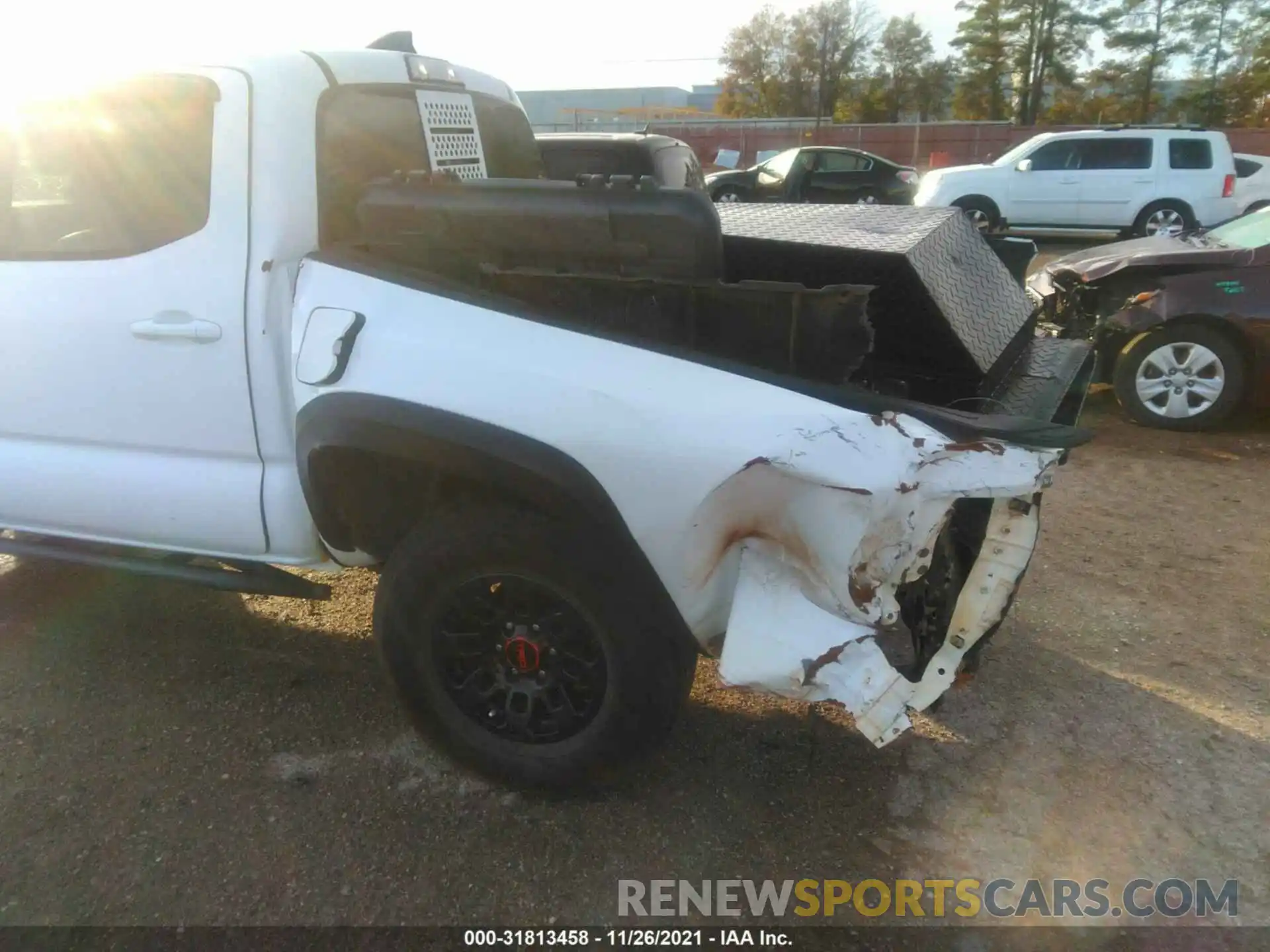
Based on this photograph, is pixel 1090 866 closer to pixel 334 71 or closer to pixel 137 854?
pixel 137 854

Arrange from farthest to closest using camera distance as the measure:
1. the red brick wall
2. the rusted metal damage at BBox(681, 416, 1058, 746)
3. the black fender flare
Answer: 1. the red brick wall
2. the black fender flare
3. the rusted metal damage at BBox(681, 416, 1058, 746)

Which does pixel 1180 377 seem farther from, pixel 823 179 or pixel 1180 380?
pixel 823 179

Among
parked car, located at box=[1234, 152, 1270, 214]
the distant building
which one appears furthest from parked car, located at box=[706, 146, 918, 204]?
the distant building

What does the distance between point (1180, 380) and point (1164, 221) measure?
10.1 m

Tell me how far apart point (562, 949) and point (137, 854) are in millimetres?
1167

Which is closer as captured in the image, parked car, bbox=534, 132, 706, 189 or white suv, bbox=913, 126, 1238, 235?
parked car, bbox=534, 132, 706, 189

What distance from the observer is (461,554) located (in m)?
2.43

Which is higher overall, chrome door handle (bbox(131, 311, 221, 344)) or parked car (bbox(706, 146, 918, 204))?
parked car (bbox(706, 146, 918, 204))

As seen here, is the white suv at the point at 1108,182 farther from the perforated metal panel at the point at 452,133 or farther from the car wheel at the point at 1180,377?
the perforated metal panel at the point at 452,133

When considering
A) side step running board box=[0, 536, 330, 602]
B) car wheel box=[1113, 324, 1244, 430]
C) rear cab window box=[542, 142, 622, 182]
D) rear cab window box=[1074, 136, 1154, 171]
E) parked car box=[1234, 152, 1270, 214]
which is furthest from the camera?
parked car box=[1234, 152, 1270, 214]

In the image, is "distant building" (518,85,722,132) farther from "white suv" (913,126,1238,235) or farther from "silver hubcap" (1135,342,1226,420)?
"silver hubcap" (1135,342,1226,420)

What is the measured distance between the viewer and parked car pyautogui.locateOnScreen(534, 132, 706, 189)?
4297 millimetres

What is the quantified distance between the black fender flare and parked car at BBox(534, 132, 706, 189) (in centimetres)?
225

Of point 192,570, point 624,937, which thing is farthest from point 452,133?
point 624,937
